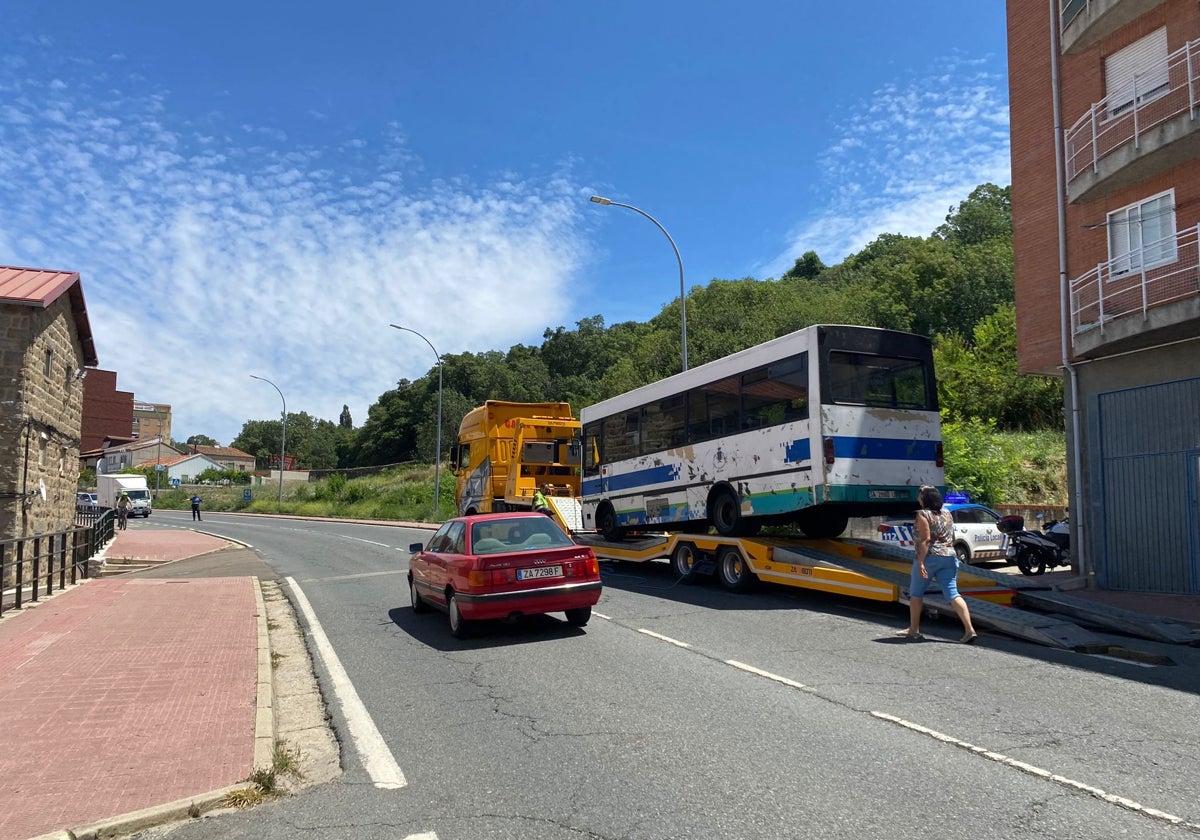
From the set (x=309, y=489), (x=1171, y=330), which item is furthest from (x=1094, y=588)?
(x=309, y=489)

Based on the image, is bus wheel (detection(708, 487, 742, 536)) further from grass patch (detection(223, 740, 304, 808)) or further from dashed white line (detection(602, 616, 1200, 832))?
grass patch (detection(223, 740, 304, 808))

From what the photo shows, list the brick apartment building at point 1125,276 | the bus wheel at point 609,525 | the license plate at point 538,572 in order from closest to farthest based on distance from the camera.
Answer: the license plate at point 538,572 < the brick apartment building at point 1125,276 < the bus wheel at point 609,525

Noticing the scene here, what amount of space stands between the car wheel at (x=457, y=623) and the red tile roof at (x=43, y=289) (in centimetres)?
1020

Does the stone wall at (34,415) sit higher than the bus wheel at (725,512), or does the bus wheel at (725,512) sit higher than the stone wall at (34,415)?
the stone wall at (34,415)

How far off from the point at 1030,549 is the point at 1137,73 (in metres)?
8.66

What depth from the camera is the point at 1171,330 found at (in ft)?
39.7

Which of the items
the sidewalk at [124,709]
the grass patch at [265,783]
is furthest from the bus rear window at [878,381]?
the grass patch at [265,783]

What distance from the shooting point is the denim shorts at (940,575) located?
27.5 ft

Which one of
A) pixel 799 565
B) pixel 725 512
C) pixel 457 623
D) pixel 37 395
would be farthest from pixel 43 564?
pixel 799 565

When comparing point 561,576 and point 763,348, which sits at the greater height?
point 763,348

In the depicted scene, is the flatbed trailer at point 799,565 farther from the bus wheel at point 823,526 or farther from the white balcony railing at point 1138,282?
the white balcony railing at point 1138,282

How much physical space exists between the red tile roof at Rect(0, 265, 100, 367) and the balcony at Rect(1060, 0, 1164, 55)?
1858cm

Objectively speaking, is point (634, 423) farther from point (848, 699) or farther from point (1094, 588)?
point (848, 699)

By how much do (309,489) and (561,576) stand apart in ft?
186
